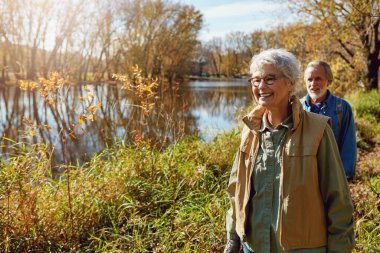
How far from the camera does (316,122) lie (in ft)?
5.18

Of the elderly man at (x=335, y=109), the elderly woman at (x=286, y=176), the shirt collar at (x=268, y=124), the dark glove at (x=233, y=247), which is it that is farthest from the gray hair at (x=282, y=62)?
the elderly man at (x=335, y=109)

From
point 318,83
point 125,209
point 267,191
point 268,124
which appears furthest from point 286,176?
point 125,209

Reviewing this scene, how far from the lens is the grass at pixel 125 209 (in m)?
3.25

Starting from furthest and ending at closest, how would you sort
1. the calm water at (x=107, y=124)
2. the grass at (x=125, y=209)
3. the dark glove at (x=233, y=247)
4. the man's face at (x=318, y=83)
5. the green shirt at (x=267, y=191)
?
the calm water at (x=107, y=124) → the grass at (x=125, y=209) → the man's face at (x=318, y=83) → the dark glove at (x=233, y=247) → the green shirt at (x=267, y=191)

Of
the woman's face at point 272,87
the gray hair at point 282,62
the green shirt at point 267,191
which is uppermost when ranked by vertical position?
the gray hair at point 282,62

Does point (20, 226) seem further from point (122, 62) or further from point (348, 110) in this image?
point (122, 62)

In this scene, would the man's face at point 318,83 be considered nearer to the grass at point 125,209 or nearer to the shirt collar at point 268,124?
the grass at point 125,209

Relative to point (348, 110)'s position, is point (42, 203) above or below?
below

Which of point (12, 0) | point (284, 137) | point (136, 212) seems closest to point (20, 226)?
point (136, 212)

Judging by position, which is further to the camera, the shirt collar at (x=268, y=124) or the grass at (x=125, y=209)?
the grass at (x=125, y=209)

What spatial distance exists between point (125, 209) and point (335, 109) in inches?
97.6

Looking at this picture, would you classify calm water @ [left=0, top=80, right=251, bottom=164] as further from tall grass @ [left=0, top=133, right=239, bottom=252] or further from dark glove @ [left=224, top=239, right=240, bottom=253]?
dark glove @ [left=224, top=239, right=240, bottom=253]

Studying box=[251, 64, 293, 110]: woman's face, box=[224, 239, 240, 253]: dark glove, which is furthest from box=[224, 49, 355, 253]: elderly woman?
box=[224, 239, 240, 253]: dark glove

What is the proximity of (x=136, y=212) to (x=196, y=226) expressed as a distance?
0.69 m
